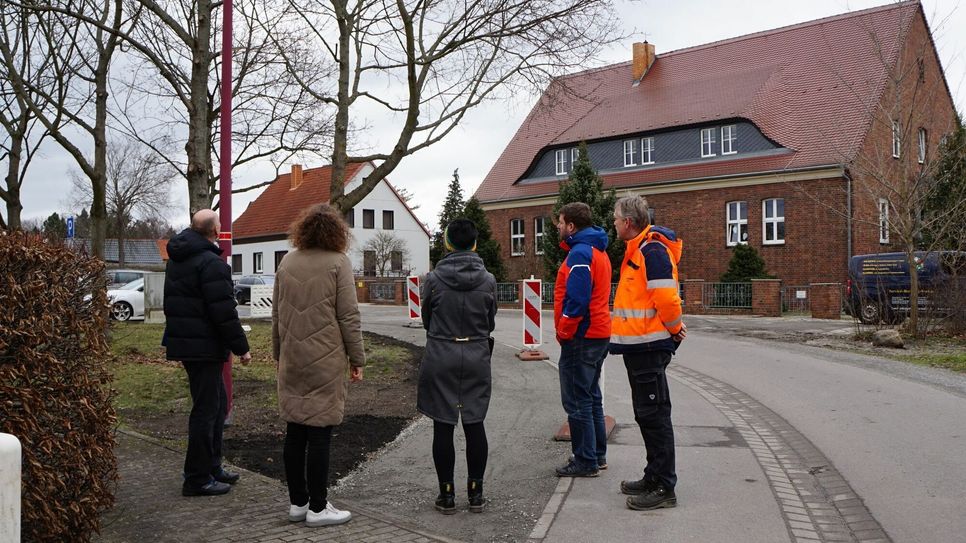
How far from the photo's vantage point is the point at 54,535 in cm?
403

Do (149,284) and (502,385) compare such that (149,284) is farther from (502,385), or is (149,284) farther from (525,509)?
(525,509)

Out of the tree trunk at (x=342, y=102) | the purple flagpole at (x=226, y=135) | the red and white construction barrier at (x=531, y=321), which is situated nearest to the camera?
the purple flagpole at (x=226, y=135)

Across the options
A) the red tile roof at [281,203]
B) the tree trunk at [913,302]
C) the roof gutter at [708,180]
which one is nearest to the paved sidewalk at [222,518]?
the tree trunk at [913,302]

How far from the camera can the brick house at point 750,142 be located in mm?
31891

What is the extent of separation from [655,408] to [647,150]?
33.9 m

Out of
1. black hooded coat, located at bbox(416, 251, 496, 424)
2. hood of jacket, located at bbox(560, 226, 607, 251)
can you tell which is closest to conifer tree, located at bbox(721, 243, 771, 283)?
hood of jacket, located at bbox(560, 226, 607, 251)

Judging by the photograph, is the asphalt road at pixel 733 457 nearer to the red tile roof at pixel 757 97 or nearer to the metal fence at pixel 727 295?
the metal fence at pixel 727 295

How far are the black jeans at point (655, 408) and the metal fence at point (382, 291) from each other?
34567 mm

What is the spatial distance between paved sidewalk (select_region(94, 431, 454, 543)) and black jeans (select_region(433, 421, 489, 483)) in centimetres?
52

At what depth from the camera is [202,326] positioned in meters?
5.78

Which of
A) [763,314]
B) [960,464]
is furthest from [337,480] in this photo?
[763,314]

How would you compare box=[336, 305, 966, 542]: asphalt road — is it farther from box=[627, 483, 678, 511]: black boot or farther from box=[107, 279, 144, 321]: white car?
box=[107, 279, 144, 321]: white car

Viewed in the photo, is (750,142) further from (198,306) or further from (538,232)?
(198,306)

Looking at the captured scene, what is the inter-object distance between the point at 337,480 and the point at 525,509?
1564 millimetres
